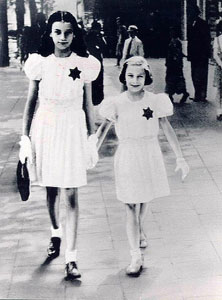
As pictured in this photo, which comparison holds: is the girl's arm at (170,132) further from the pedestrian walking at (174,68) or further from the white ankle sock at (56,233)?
the pedestrian walking at (174,68)

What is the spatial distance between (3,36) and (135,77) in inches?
337

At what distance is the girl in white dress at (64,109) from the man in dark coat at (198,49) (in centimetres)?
591

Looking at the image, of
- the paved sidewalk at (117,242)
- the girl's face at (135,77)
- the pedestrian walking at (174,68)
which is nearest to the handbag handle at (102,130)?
the girl's face at (135,77)

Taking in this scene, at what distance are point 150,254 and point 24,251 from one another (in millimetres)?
824

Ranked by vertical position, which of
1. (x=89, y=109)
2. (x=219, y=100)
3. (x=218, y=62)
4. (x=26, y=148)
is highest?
(x=89, y=109)

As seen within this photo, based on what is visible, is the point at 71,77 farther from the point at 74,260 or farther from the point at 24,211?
the point at 24,211

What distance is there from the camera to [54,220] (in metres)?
4.72

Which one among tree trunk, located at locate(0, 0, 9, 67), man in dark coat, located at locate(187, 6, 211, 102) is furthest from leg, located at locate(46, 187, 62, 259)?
man in dark coat, located at locate(187, 6, 211, 102)

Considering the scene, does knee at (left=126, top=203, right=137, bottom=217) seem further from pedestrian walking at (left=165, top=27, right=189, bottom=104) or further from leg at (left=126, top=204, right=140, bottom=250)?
pedestrian walking at (left=165, top=27, right=189, bottom=104)

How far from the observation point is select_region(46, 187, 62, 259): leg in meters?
4.63

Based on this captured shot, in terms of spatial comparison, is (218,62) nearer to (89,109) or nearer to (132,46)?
(132,46)

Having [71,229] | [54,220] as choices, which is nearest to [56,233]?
[54,220]

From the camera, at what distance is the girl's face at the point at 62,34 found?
416cm

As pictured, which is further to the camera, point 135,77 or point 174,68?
point 174,68
